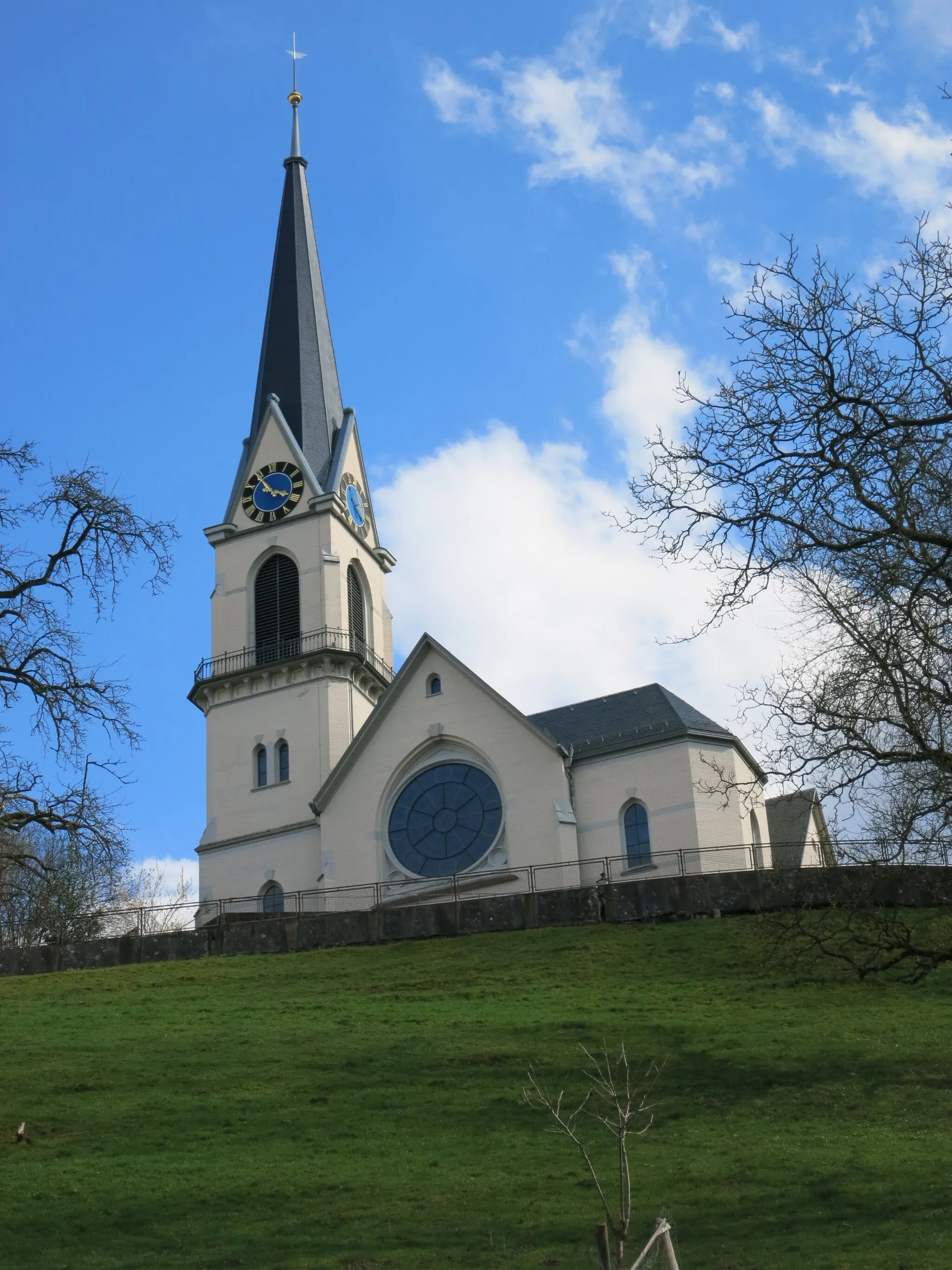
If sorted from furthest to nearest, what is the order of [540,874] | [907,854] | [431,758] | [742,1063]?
[431,758]
[540,874]
[742,1063]
[907,854]

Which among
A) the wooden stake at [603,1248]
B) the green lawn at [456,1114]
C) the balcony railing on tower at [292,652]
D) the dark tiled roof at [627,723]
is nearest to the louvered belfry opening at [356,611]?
the balcony railing on tower at [292,652]

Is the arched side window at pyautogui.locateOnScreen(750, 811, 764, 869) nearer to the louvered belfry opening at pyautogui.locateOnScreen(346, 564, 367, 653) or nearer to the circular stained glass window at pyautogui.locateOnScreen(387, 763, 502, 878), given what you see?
the circular stained glass window at pyautogui.locateOnScreen(387, 763, 502, 878)

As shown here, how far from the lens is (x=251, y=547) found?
193 ft

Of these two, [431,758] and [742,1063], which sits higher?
[431,758]

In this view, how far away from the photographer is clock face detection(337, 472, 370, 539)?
197 ft

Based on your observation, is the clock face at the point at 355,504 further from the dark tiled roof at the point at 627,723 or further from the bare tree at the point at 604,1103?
the bare tree at the point at 604,1103

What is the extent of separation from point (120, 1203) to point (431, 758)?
30391 mm

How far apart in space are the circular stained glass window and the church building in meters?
0.06

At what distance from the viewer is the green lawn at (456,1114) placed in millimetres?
18219

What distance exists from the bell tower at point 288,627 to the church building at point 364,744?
7cm

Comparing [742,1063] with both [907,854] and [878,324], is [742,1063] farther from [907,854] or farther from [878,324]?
[878,324]

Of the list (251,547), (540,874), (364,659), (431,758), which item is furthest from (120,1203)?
(251,547)

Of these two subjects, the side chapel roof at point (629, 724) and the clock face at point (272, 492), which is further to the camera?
the clock face at point (272, 492)

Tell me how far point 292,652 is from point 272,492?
7567 mm
